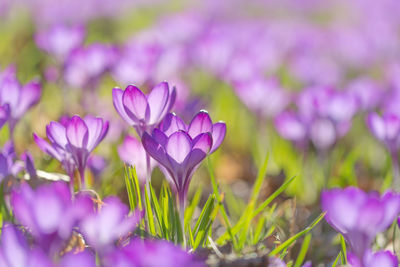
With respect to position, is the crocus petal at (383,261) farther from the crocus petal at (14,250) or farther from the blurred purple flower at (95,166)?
the blurred purple flower at (95,166)

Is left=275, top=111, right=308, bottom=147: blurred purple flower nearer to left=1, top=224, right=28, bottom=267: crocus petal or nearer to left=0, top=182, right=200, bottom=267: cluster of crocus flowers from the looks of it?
left=0, top=182, right=200, bottom=267: cluster of crocus flowers

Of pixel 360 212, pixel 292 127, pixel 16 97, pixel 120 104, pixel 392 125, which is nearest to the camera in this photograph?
pixel 360 212

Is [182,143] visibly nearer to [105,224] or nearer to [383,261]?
[105,224]

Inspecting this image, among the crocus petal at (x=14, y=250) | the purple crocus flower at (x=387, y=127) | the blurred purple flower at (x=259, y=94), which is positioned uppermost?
the crocus petal at (x=14, y=250)

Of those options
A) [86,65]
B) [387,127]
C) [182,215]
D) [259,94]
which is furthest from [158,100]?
[259,94]

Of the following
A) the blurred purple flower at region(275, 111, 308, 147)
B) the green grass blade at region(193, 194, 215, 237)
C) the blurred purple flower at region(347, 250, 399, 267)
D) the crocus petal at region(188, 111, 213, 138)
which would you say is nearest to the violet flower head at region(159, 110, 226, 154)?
the crocus petal at region(188, 111, 213, 138)

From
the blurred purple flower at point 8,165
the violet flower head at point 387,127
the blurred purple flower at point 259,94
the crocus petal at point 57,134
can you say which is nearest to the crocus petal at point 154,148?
the crocus petal at point 57,134

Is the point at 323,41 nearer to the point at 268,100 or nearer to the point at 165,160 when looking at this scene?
the point at 268,100
